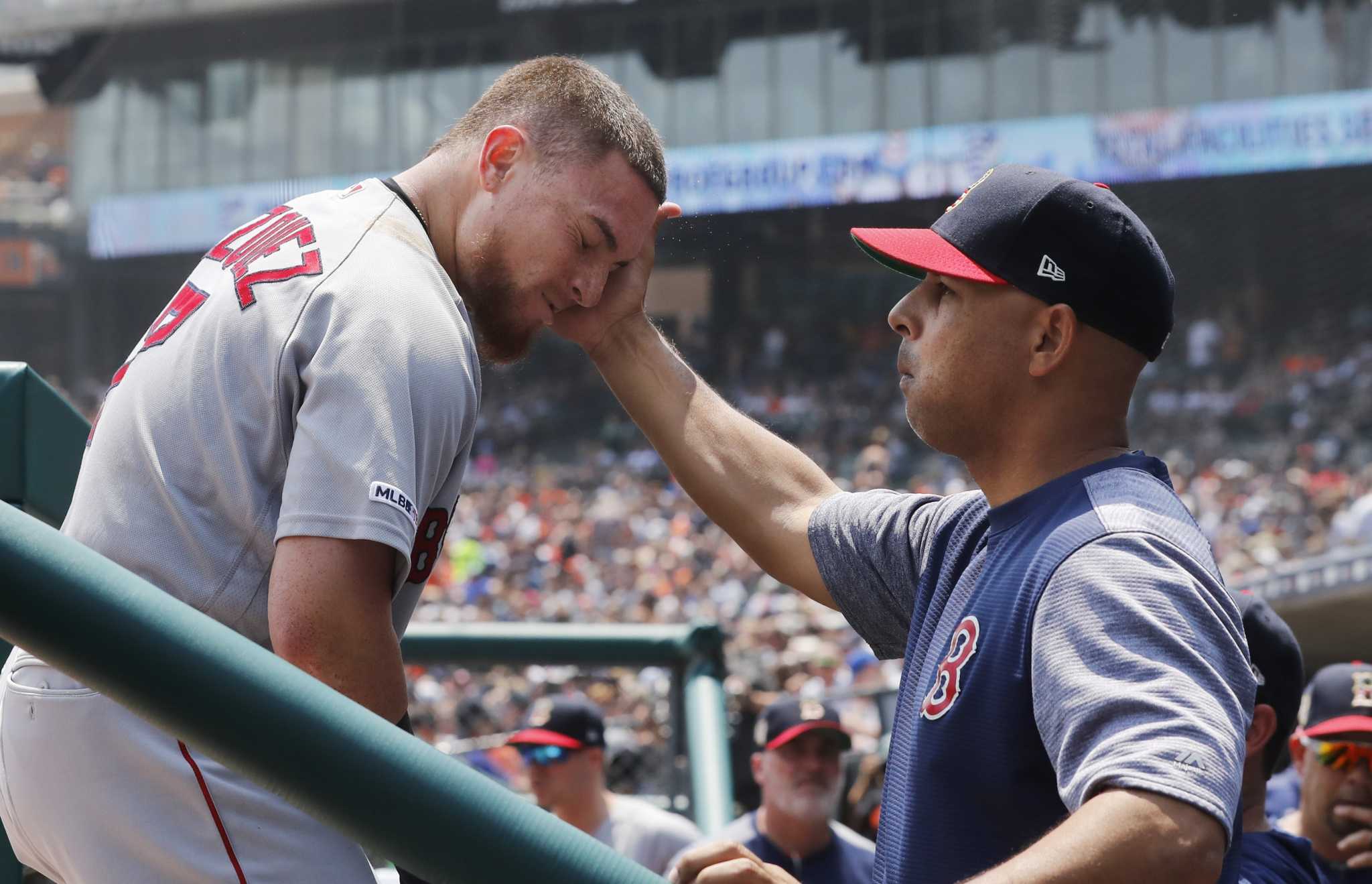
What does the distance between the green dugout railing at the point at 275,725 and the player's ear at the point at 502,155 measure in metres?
0.83

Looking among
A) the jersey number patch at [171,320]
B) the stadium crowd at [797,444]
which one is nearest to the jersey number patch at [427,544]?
the jersey number patch at [171,320]

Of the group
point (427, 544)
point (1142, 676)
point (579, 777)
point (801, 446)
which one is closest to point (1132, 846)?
point (1142, 676)

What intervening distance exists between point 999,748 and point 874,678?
592 cm

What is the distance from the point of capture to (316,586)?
1.14 m

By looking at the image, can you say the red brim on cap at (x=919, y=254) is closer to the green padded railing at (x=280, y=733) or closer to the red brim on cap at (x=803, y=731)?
the green padded railing at (x=280, y=733)

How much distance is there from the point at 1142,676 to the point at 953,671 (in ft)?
0.71

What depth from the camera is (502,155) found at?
151 centimetres

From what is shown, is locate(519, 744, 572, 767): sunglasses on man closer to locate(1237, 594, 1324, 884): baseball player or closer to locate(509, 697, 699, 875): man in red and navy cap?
locate(509, 697, 699, 875): man in red and navy cap

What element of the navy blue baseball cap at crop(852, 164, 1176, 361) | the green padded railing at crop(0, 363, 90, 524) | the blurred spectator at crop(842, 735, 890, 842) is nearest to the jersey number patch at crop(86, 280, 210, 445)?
the green padded railing at crop(0, 363, 90, 524)

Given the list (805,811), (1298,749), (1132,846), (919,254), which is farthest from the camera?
(805,811)

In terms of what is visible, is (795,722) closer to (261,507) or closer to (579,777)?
(579,777)

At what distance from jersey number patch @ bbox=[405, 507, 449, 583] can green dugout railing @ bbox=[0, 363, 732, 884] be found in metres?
0.59

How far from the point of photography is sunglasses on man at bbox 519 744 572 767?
3.47 meters

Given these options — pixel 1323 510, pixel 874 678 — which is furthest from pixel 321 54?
pixel 874 678
